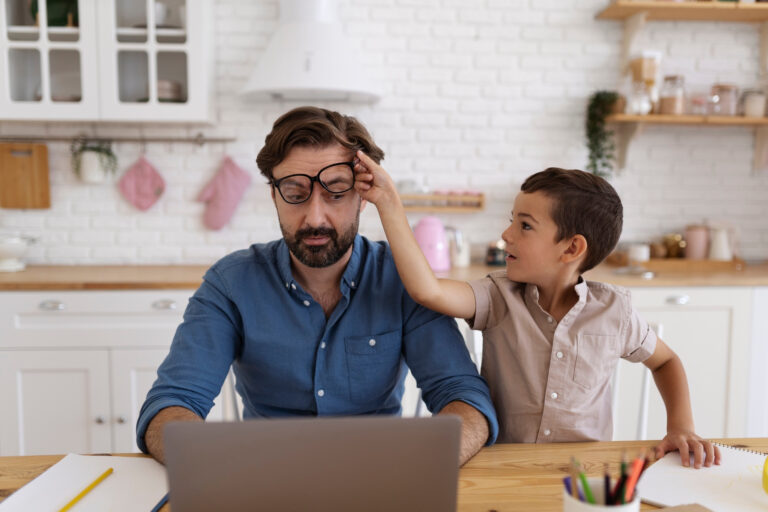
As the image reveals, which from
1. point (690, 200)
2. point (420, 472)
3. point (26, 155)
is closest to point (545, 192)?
point (420, 472)

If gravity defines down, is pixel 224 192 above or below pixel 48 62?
below

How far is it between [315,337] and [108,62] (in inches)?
81.0

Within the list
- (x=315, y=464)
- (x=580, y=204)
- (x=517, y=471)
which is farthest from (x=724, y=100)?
(x=315, y=464)

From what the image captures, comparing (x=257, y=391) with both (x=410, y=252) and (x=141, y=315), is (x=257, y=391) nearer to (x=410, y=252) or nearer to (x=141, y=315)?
(x=410, y=252)

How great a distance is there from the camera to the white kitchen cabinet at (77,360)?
259 cm

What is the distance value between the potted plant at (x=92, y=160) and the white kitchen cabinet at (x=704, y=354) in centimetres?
253

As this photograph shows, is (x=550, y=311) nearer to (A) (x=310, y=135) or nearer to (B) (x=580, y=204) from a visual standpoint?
(B) (x=580, y=204)

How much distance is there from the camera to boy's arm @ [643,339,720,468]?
1090 millimetres

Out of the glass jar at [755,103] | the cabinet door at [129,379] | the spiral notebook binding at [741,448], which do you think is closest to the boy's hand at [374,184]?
the spiral notebook binding at [741,448]

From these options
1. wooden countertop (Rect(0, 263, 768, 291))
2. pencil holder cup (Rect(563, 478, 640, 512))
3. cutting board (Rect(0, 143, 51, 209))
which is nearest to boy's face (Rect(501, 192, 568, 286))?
pencil holder cup (Rect(563, 478, 640, 512))

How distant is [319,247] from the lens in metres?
1.37

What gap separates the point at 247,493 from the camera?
727 millimetres

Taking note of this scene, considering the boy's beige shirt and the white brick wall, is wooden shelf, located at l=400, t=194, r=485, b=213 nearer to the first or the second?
the white brick wall

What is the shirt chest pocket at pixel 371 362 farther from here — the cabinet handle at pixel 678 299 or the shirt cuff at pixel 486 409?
the cabinet handle at pixel 678 299
